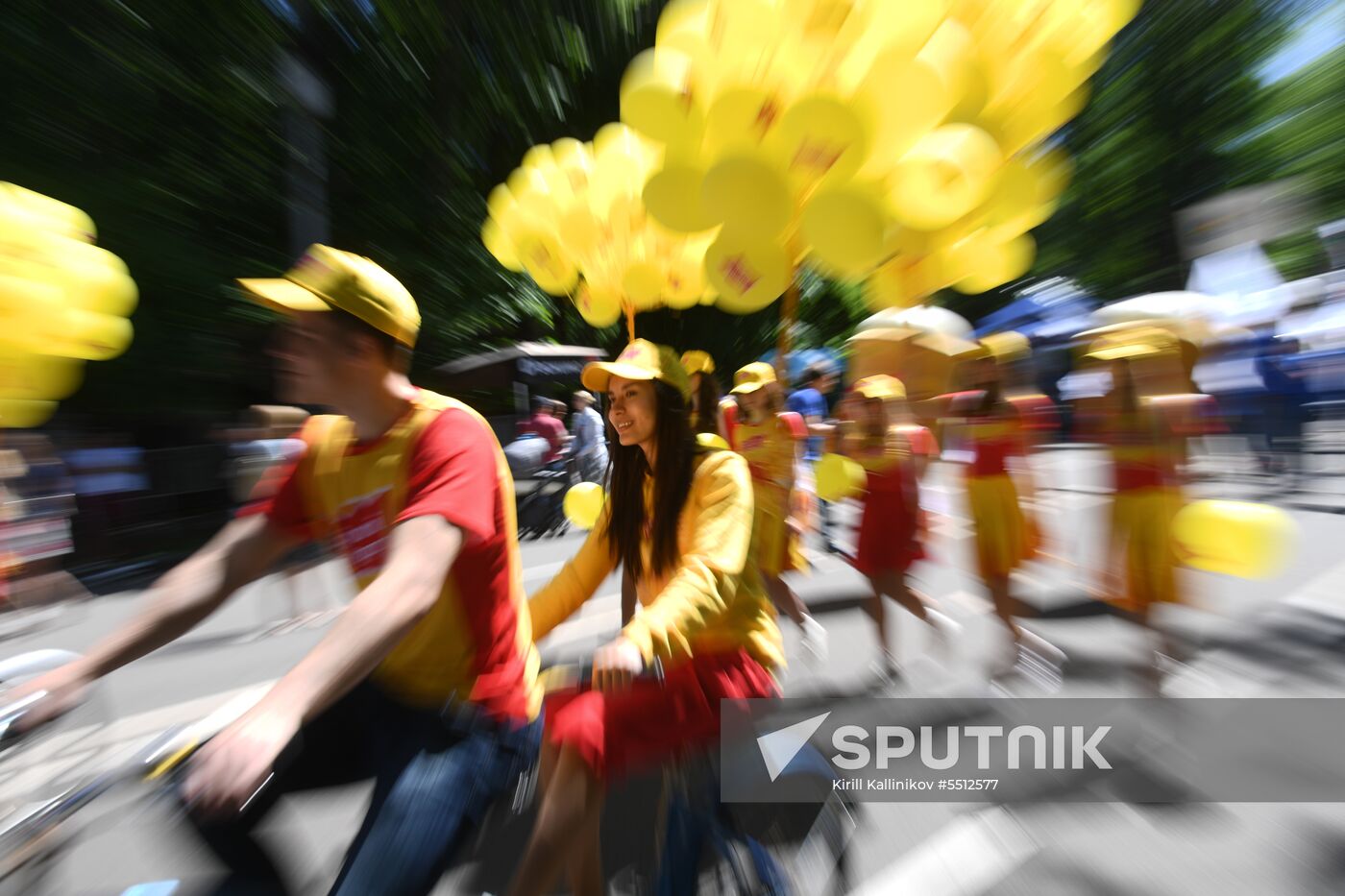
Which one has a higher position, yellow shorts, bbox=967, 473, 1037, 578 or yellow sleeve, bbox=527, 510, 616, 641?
yellow sleeve, bbox=527, 510, 616, 641

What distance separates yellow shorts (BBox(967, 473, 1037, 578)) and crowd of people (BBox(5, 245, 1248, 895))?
2516 mm

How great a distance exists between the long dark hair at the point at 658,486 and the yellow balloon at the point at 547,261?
75cm

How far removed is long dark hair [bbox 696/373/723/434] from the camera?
2.36 metres

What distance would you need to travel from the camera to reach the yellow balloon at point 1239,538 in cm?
256

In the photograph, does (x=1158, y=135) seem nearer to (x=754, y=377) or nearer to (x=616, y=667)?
(x=754, y=377)

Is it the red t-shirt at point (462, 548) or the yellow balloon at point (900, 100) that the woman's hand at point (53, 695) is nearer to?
the red t-shirt at point (462, 548)

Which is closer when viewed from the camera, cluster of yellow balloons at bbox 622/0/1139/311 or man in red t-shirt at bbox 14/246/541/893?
man in red t-shirt at bbox 14/246/541/893

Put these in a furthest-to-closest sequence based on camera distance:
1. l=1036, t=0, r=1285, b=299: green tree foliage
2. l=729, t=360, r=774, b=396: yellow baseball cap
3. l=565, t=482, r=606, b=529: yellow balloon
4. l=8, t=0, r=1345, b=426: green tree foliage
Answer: l=1036, t=0, r=1285, b=299: green tree foliage → l=8, t=0, r=1345, b=426: green tree foliage → l=729, t=360, r=774, b=396: yellow baseball cap → l=565, t=482, r=606, b=529: yellow balloon

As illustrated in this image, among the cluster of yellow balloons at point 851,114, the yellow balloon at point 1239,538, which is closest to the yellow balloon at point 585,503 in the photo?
the cluster of yellow balloons at point 851,114

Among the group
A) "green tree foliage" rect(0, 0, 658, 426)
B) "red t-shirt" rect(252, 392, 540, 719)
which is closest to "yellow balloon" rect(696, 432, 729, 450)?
"red t-shirt" rect(252, 392, 540, 719)

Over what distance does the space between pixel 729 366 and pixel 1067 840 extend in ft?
62.1

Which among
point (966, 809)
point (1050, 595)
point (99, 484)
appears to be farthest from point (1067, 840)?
point (99, 484)

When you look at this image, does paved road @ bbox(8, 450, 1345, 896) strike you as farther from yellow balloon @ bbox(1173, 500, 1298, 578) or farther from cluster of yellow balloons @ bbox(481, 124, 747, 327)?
cluster of yellow balloons @ bbox(481, 124, 747, 327)

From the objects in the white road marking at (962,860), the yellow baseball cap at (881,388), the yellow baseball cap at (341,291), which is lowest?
the white road marking at (962,860)
